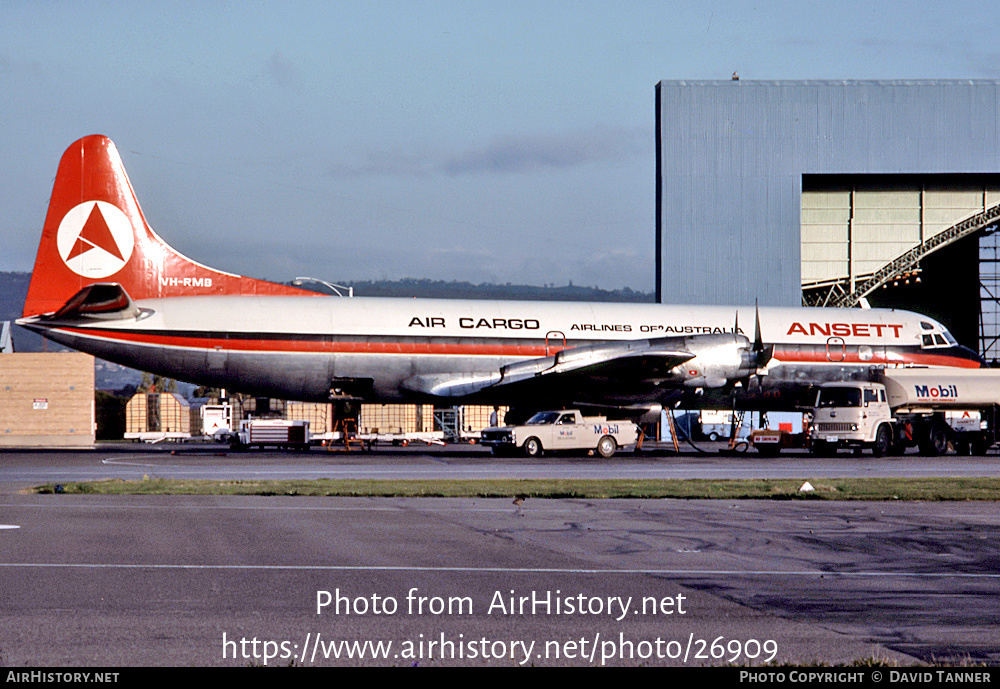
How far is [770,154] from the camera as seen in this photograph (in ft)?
197

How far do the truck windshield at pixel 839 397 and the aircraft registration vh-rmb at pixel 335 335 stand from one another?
226cm

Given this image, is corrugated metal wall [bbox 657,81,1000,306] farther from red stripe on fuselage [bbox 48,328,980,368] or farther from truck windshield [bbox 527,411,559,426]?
truck windshield [bbox 527,411,559,426]

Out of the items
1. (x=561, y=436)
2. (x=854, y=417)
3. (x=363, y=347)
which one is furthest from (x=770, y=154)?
(x=363, y=347)

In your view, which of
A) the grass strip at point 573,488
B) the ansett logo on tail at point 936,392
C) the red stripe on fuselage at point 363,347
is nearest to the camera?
the grass strip at point 573,488

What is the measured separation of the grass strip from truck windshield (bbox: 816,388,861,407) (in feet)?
39.4

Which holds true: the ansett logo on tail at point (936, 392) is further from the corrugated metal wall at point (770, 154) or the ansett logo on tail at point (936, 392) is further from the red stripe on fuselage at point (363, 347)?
the corrugated metal wall at point (770, 154)

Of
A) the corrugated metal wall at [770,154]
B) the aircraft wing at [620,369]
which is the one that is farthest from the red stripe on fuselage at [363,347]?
the corrugated metal wall at [770,154]

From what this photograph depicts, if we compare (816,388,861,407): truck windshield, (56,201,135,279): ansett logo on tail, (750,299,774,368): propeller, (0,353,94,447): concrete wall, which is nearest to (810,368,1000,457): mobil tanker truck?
(816,388,861,407): truck windshield

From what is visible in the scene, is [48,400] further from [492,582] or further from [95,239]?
[492,582]

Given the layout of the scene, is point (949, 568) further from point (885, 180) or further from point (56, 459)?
point (885, 180)

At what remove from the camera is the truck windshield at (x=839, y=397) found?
36656mm

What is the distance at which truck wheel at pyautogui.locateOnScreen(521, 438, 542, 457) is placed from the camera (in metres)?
35.5

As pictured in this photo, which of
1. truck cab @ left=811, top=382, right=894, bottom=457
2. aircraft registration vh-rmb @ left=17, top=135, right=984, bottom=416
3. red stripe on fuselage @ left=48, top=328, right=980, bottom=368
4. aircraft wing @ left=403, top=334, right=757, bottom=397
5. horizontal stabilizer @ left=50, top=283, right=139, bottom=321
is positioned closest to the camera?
horizontal stabilizer @ left=50, top=283, right=139, bottom=321
